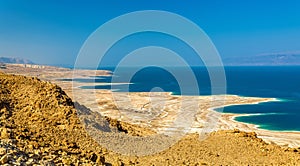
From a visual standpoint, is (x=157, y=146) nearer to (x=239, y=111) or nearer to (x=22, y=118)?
(x=22, y=118)

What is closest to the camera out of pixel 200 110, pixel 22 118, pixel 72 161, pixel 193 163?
pixel 72 161

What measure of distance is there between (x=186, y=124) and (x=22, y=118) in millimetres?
28399

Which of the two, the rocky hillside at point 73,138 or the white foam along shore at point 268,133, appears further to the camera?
Answer: the white foam along shore at point 268,133

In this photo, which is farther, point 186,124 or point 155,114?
point 155,114

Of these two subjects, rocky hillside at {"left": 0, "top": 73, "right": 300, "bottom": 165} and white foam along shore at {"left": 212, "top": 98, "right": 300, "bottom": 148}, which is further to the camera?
white foam along shore at {"left": 212, "top": 98, "right": 300, "bottom": 148}

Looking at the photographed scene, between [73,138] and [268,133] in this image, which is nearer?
[73,138]

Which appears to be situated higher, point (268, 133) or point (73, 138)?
point (73, 138)

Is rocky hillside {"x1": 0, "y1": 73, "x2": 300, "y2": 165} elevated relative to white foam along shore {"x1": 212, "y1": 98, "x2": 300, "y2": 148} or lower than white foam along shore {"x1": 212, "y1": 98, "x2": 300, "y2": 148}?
elevated

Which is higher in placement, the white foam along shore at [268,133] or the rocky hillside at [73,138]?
the rocky hillside at [73,138]

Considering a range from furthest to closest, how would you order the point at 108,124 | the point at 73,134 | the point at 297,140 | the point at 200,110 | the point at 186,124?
the point at 200,110
the point at 186,124
the point at 297,140
the point at 108,124
the point at 73,134

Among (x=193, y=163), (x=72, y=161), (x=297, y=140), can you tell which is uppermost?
(x=72, y=161)

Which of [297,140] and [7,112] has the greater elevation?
[7,112]

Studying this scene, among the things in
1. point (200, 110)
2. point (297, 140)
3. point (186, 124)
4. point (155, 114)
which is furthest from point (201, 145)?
point (200, 110)

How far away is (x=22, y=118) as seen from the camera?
52.7 ft
